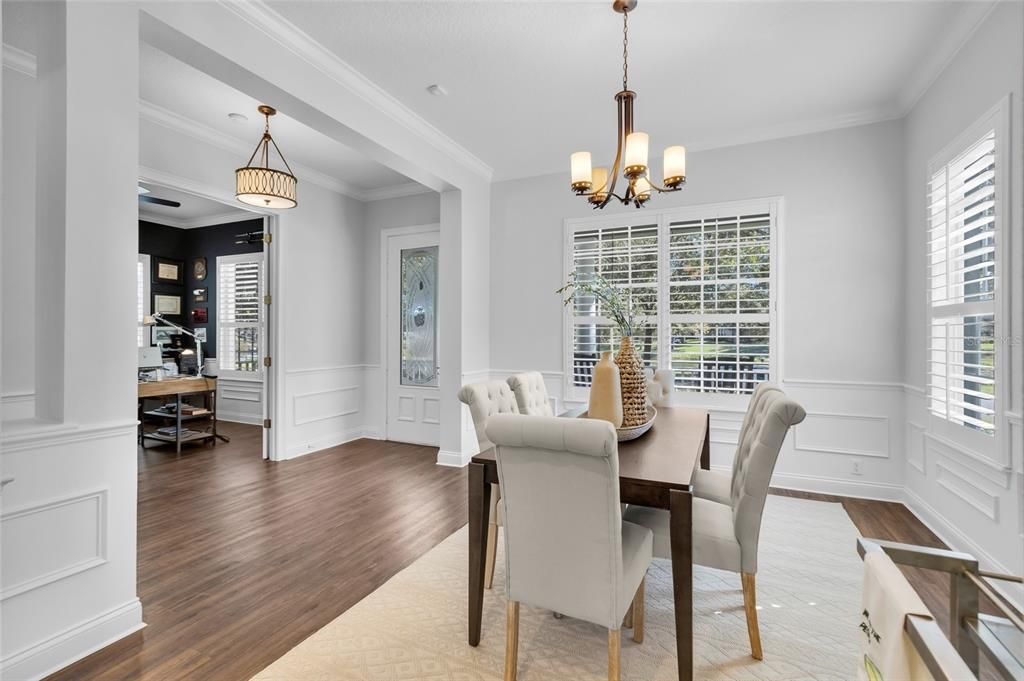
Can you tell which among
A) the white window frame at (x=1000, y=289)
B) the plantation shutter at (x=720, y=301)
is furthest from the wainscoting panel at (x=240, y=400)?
the white window frame at (x=1000, y=289)

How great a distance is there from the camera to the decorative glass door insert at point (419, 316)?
17.7ft

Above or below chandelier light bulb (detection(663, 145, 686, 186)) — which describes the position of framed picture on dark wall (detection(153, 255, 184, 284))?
above

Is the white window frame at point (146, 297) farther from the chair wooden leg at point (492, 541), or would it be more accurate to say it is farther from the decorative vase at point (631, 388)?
the decorative vase at point (631, 388)

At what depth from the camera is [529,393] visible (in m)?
2.89

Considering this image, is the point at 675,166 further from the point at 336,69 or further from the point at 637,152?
the point at 336,69

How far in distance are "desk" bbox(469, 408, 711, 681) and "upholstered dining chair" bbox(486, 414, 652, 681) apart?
17cm

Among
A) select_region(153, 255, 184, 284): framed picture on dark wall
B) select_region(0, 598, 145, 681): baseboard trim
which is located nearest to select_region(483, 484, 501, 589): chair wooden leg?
select_region(0, 598, 145, 681): baseboard trim

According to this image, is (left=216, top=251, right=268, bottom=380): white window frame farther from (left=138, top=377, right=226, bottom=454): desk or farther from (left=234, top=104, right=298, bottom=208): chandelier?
(left=234, top=104, right=298, bottom=208): chandelier

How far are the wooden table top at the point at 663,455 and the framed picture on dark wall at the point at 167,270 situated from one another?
7.24m

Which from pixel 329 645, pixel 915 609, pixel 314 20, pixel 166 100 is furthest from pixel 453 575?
pixel 166 100

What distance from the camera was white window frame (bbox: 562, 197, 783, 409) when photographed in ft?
12.9

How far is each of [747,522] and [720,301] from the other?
2.65m

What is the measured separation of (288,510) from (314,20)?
3.13m

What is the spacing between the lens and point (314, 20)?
2.61 meters
